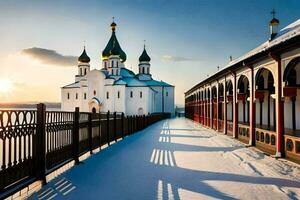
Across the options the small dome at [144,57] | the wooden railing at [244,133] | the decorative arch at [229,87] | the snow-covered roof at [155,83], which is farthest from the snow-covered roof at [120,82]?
the wooden railing at [244,133]

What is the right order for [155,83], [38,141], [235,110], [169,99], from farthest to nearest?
[169,99] → [155,83] → [235,110] → [38,141]

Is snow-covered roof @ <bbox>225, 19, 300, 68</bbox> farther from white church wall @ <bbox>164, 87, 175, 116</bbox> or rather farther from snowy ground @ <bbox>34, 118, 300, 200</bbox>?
white church wall @ <bbox>164, 87, 175, 116</bbox>

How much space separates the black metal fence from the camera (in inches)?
197

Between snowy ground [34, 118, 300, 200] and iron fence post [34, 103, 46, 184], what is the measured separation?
356 millimetres

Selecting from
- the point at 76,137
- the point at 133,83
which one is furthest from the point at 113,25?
the point at 76,137

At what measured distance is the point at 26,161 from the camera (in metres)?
5.74

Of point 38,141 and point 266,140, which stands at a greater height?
point 38,141

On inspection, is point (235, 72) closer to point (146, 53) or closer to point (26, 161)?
point (26, 161)

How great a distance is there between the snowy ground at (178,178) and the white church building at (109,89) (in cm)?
5139

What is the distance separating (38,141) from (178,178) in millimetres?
3444

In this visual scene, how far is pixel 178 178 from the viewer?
702 cm

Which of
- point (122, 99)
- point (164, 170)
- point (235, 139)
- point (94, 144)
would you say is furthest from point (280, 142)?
point (122, 99)

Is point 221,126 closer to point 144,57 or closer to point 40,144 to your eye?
point 40,144

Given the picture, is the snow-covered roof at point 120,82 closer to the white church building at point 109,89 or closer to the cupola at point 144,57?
the white church building at point 109,89
